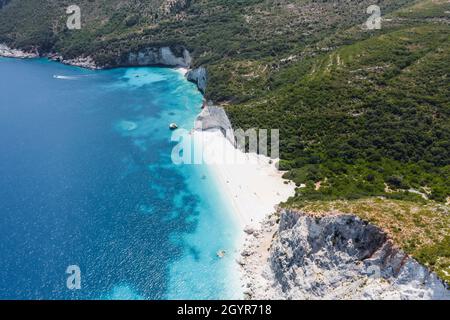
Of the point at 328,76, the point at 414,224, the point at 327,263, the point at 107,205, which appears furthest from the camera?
the point at 328,76

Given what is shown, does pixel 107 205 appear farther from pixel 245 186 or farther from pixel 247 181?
→ pixel 247 181

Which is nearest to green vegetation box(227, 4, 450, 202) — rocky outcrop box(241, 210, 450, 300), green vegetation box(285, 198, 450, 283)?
green vegetation box(285, 198, 450, 283)

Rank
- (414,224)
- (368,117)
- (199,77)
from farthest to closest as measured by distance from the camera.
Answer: (199,77) → (368,117) → (414,224)

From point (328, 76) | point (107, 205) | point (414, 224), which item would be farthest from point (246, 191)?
point (328, 76)

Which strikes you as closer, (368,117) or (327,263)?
(327,263)

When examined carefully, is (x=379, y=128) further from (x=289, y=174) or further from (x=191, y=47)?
(x=191, y=47)

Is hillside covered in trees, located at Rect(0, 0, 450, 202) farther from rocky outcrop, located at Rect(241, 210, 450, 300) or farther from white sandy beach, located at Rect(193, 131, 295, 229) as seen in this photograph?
rocky outcrop, located at Rect(241, 210, 450, 300)
